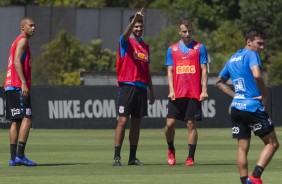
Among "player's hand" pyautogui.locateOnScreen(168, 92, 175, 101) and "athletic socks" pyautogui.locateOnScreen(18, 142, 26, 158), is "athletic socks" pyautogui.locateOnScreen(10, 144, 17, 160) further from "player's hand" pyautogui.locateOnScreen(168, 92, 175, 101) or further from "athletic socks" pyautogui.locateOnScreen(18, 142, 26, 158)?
"player's hand" pyautogui.locateOnScreen(168, 92, 175, 101)

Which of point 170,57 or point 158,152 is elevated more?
point 170,57

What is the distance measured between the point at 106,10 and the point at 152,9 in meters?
3.88

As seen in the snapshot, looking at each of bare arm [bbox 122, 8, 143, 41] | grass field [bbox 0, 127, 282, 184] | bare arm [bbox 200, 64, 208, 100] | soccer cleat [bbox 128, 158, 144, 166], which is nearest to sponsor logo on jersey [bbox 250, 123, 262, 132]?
grass field [bbox 0, 127, 282, 184]

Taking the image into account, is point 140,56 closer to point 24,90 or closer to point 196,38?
point 24,90

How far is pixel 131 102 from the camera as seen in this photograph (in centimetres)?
1686

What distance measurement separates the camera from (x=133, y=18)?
1622 centimetres

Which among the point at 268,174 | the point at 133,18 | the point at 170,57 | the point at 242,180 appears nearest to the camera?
the point at 242,180

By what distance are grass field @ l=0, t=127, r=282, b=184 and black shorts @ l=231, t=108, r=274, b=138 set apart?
862 millimetres

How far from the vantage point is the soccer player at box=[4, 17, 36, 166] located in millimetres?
16594

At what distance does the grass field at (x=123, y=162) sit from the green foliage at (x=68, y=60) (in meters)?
20.6

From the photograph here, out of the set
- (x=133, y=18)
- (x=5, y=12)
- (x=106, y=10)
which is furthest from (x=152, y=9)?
(x=133, y=18)

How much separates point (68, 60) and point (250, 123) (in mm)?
38542

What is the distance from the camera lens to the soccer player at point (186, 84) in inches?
672

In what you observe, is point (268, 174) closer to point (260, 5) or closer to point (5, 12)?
point (5, 12)
